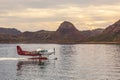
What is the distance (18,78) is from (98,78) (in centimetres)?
1892

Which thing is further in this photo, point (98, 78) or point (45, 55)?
point (45, 55)

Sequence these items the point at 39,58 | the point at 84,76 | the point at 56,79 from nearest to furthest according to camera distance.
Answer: the point at 56,79 < the point at 84,76 < the point at 39,58

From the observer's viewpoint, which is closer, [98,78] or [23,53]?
[98,78]

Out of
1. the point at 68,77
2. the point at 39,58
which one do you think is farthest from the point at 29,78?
the point at 39,58

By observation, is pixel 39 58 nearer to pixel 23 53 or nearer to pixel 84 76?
pixel 23 53

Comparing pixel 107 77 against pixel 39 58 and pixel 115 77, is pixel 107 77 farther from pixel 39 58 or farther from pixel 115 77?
pixel 39 58

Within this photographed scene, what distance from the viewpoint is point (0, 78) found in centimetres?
7269

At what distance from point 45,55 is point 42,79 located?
5473 centimetres

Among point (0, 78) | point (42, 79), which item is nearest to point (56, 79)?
point (42, 79)

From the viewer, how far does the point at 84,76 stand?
75.3 m

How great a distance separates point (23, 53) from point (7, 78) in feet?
175

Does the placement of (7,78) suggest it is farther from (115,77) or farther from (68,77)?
(115,77)

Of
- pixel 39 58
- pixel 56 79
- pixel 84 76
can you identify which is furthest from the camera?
pixel 39 58

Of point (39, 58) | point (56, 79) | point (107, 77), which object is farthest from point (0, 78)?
point (39, 58)
